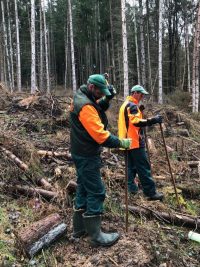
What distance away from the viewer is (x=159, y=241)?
18.0 ft

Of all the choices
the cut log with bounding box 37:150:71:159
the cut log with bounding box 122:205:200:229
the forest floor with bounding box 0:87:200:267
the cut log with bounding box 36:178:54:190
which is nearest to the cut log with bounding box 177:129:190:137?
the forest floor with bounding box 0:87:200:267

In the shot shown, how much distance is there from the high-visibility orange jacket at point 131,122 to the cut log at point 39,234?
2.23 metres

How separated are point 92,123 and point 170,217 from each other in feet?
7.80

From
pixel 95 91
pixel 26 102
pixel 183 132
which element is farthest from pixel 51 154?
pixel 183 132

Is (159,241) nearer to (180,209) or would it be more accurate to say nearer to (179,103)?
(180,209)

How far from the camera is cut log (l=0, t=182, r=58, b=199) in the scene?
21.4 ft

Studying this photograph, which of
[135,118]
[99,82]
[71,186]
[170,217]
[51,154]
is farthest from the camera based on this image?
[51,154]

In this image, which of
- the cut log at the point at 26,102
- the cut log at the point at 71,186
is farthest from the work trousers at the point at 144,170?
the cut log at the point at 26,102

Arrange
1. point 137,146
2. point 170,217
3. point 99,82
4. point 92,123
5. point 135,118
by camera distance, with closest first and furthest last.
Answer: point 92,123, point 99,82, point 170,217, point 135,118, point 137,146

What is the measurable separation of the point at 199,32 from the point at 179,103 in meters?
5.64

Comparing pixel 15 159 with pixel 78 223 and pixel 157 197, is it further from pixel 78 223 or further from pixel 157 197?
pixel 157 197

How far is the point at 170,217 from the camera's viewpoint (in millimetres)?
6219

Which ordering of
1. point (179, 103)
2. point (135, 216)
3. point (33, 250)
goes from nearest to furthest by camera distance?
point (33, 250)
point (135, 216)
point (179, 103)

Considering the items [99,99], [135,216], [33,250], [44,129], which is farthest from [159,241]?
[44,129]
